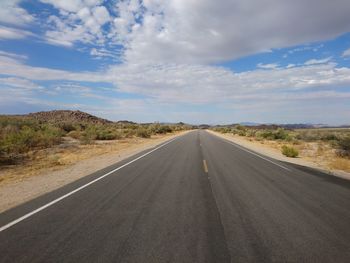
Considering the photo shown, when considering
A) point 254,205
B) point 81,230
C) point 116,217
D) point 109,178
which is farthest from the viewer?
point 109,178

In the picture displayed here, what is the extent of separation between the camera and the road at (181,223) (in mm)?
5016

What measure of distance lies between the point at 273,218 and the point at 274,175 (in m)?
6.80


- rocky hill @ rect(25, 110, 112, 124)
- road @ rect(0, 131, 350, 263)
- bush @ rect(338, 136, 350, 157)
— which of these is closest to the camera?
road @ rect(0, 131, 350, 263)

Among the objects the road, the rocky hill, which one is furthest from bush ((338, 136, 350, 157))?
the rocky hill

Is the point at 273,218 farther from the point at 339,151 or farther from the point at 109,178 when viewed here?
the point at 339,151

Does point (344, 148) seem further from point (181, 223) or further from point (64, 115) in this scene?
point (64, 115)

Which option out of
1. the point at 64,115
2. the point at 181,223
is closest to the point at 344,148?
the point at 181,223

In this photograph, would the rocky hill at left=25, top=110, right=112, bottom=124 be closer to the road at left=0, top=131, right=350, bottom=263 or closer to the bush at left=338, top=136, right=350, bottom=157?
the bush at left=338, top=136, right=350, bottom=157

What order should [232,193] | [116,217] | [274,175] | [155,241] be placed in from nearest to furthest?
[155,241], [116,217], [232,193], [274,175]

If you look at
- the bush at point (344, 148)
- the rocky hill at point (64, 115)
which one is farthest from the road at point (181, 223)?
the rocky hill at point (64, 115)

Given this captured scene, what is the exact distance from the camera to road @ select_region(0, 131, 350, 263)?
5.02 m

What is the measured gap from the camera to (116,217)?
6938 mm

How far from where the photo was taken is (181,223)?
6535 mm

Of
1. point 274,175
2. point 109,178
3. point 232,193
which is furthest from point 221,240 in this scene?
point 274,175
